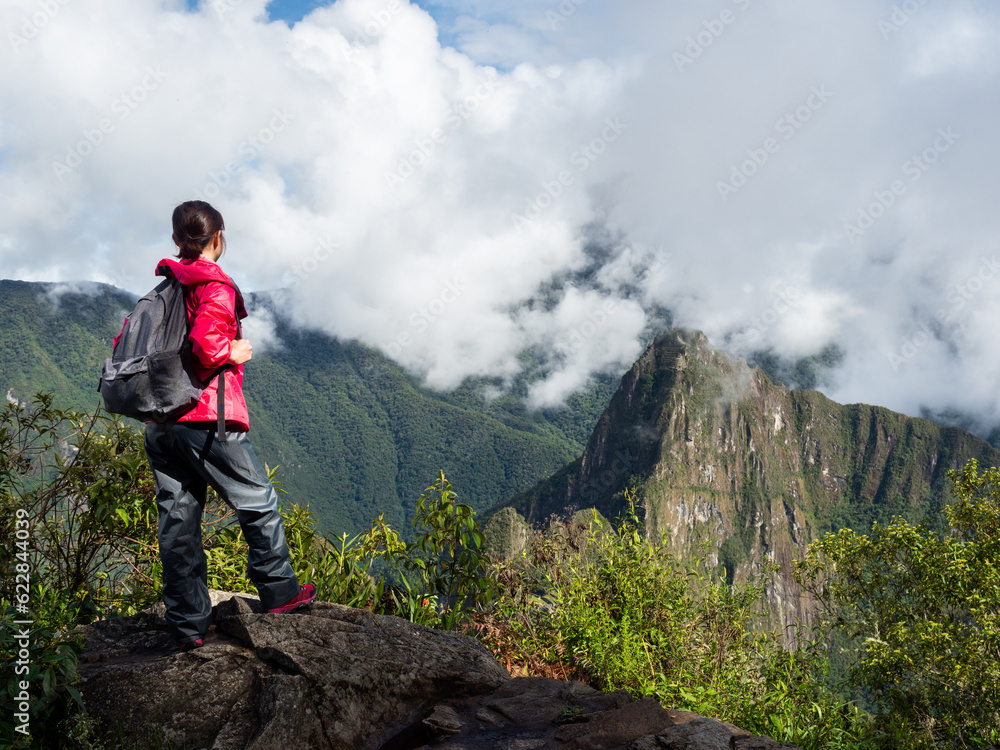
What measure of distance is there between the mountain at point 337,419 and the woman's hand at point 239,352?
306ft

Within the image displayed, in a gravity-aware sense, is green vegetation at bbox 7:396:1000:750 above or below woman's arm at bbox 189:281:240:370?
below

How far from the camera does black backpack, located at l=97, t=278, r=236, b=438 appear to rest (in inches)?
97.8

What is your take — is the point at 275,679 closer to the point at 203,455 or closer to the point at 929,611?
the point at 203,455

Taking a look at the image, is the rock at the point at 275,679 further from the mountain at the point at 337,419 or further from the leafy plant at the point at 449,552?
the mountain at the point at 337,419

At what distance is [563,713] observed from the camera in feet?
7.89

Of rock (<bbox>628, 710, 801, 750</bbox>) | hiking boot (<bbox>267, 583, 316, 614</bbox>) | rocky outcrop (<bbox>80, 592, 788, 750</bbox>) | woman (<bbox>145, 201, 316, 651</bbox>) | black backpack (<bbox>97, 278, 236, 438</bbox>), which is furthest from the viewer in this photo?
hiking boot (<bbox>267, 583, 316, 614</bbox>)

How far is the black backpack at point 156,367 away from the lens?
248 centimetres

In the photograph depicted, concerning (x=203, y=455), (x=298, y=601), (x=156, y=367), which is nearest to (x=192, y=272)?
(x=156, y=367)

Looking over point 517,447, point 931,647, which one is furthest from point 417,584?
point 517,447

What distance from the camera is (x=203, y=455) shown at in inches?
104

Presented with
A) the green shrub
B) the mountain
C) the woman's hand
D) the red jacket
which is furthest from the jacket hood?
the mountain

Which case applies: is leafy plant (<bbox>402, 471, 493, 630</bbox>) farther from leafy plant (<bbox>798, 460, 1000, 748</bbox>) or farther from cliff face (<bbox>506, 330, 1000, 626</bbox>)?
cliff face (<bbox>506, 330, 1000, 626</bbox>)

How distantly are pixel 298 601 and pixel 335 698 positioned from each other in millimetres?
654

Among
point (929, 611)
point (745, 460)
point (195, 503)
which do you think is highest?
point (745, 460)
